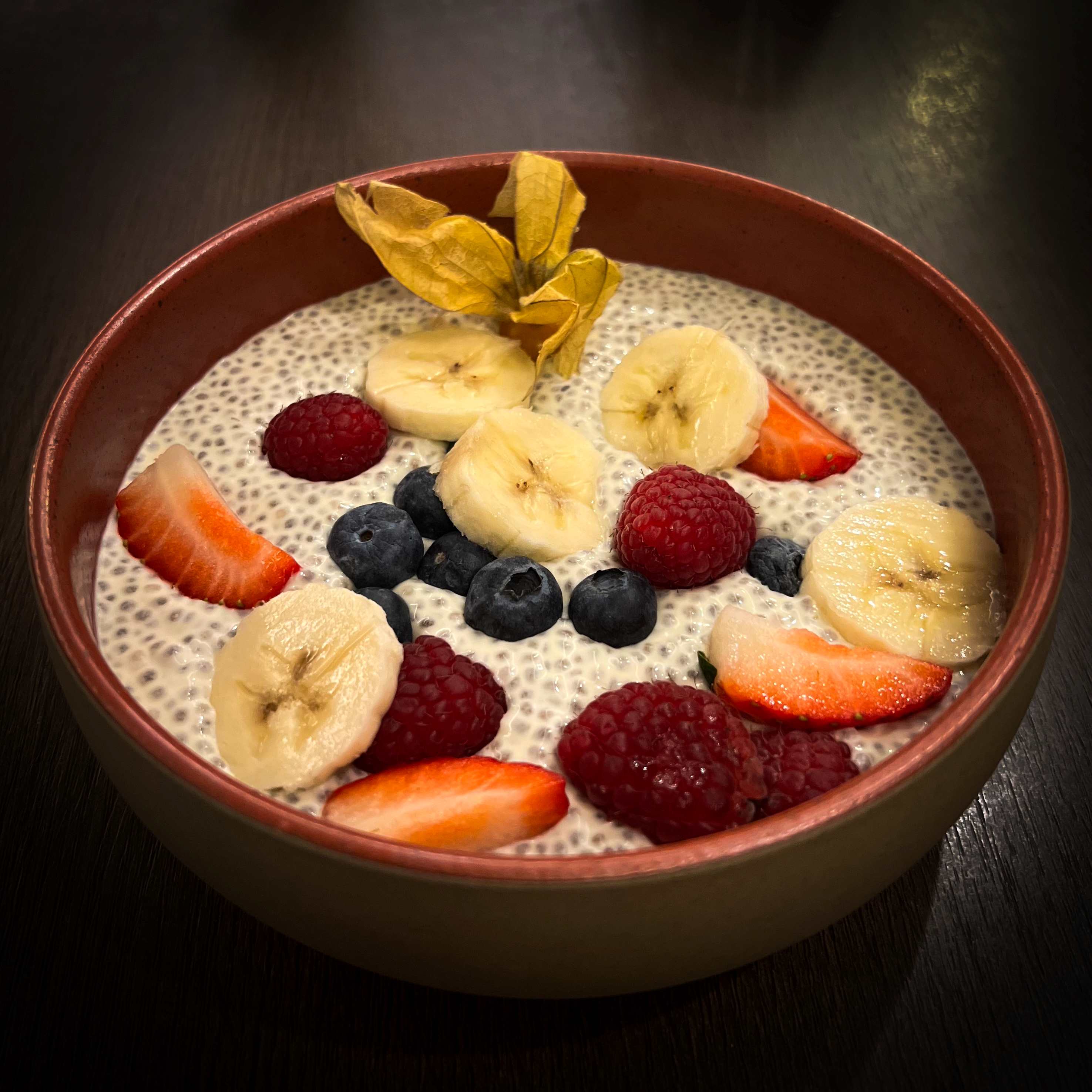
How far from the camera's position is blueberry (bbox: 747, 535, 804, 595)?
886 millimetres

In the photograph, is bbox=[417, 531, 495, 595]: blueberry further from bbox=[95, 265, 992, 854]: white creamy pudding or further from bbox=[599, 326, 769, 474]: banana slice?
bbox=[599, 326, 769, 474]: banana slice

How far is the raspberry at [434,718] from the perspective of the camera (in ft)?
2.40

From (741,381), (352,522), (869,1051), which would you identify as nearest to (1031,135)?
(741,381)

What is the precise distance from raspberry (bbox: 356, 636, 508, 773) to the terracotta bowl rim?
0.42 feet

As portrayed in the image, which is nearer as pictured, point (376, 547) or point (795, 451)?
point (376, 547)

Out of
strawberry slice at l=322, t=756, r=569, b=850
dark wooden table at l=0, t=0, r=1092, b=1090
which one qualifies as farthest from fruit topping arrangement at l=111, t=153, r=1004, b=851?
dark wooden table at l=0, t=0, r=1092, b=1090

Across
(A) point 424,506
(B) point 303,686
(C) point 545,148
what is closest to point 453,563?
(A) point 424,506

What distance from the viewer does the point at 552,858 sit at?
0.58 m

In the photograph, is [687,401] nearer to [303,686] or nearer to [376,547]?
[376,547]

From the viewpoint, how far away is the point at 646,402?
3.41ft

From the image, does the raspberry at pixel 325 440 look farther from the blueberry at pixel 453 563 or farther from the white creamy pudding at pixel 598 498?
the blueberry at pixel 453 563

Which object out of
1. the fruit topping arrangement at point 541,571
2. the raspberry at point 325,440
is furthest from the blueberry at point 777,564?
the raspberry at point 325,440

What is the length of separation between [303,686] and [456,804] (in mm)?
156

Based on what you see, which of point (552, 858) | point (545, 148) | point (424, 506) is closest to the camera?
point (552, 858)
